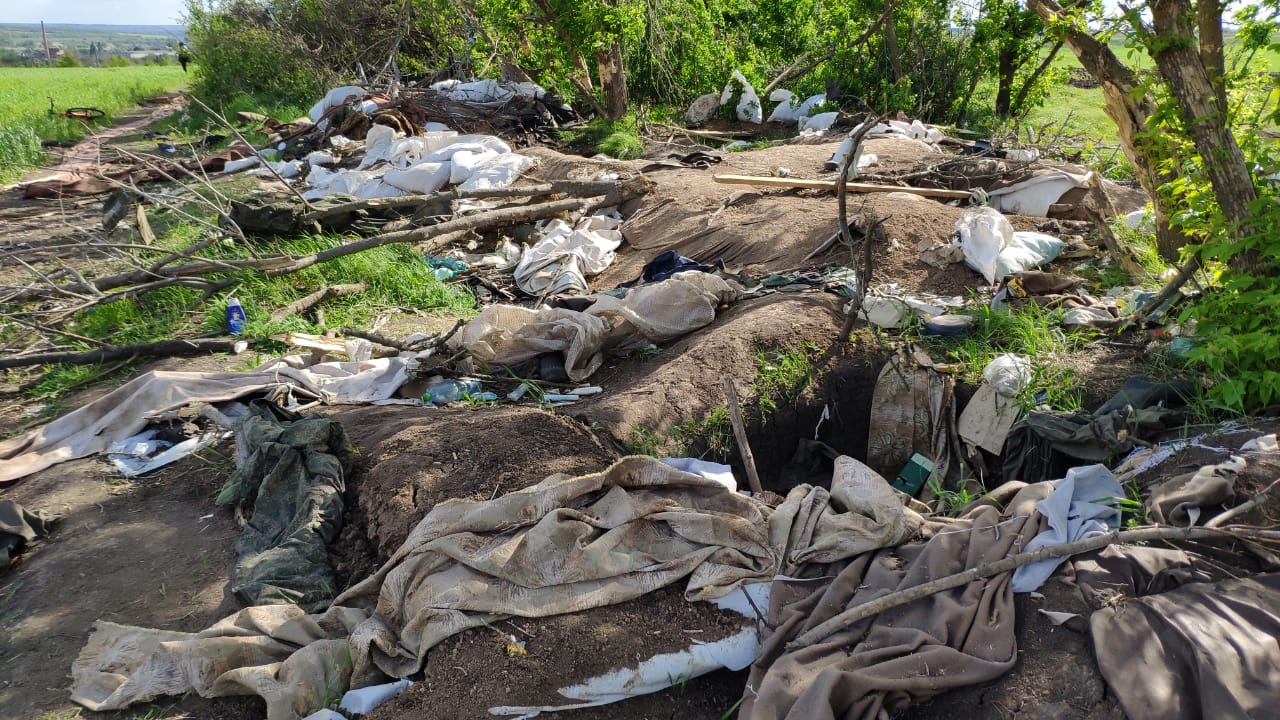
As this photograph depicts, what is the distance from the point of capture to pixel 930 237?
529cm

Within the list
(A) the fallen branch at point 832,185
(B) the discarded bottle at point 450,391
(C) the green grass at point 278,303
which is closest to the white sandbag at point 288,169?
(C) the green grass at point 278,303

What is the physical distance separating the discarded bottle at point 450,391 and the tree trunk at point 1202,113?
3.49m

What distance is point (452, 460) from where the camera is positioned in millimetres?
3289

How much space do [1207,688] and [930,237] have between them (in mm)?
3826

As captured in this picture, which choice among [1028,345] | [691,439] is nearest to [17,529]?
[691,439]

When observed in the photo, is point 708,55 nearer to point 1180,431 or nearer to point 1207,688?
point 1180,431

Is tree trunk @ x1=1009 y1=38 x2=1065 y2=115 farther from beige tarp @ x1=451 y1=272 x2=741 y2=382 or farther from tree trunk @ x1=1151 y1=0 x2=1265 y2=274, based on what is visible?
beige tarp @ x1=451 y1=272 x2=741 y2=382

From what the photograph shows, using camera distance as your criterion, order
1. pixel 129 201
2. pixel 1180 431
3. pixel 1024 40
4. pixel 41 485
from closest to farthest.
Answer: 1. pixel 1180 431
2. pixel 41 485
3. pixel 129 201
4. pixel 1024 40

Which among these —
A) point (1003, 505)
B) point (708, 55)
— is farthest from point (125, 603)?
point (708, 55)

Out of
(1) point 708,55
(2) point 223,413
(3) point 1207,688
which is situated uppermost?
(1) point 708,55

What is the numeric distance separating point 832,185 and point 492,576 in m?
4.82

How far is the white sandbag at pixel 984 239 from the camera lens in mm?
4773

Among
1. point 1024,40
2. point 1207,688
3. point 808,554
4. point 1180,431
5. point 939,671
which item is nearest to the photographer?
point 1207,688

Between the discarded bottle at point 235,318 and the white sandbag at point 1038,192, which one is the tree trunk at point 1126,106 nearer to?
the white sandbag at point 1038,192
